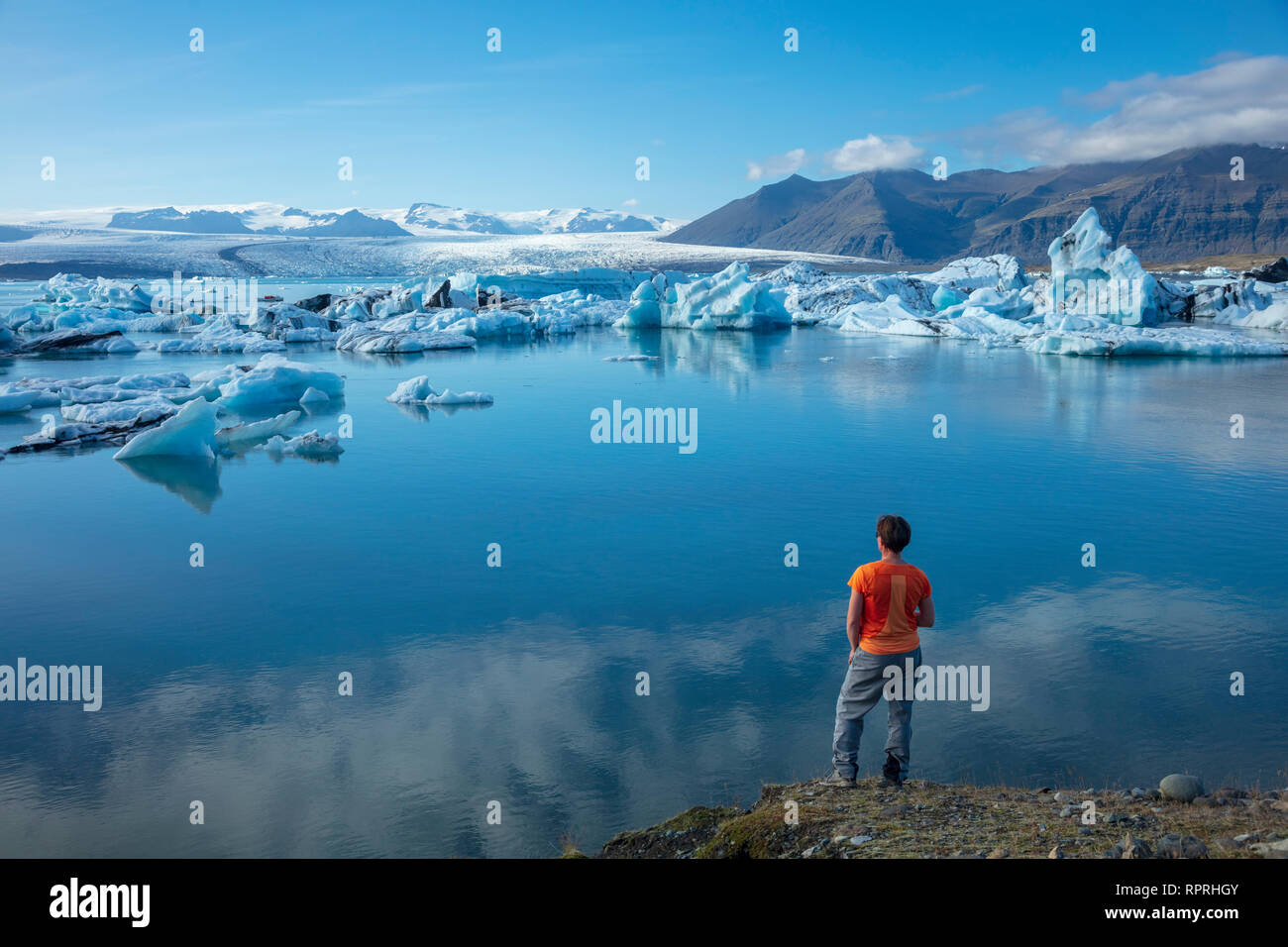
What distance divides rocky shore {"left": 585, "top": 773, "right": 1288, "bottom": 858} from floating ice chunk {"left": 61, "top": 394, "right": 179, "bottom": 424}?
13693 millimetres

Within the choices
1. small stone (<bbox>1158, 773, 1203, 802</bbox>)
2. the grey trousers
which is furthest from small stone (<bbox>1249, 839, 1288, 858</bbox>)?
the grey trousers

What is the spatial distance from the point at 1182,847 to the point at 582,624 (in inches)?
159

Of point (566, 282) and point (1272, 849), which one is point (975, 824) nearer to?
point (1272, 849)

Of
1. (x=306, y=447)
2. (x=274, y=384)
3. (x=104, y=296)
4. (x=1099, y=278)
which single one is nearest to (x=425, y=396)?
(x=274, y=384)

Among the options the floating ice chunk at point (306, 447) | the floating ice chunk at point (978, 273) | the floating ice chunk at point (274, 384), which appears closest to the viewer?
the floating ice chunk at point (306, 447)

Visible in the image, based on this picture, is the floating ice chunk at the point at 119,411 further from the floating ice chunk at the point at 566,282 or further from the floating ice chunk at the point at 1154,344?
the floating ice chunk at the point at 566,282

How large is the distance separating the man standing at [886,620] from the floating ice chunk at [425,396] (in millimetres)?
14093

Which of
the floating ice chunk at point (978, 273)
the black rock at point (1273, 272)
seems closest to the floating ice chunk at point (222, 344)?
the floating ice chunk at point (978, 273)

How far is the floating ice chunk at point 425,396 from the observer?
16969 mm

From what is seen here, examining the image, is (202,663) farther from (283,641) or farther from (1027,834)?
(1027,834)

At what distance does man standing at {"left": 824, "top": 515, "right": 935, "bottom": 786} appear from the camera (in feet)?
11.6

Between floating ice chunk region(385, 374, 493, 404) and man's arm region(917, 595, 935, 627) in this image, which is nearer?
man's arm region(917, 595, 935, 627)

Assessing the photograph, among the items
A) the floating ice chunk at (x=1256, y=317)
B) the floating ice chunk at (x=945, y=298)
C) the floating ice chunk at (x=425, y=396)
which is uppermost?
the floating ice chunk at (x=945, y=298)

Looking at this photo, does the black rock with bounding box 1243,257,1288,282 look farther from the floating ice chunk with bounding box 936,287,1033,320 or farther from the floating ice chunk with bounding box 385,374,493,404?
the floating ice chunk with bounding box 385,374,493,404
